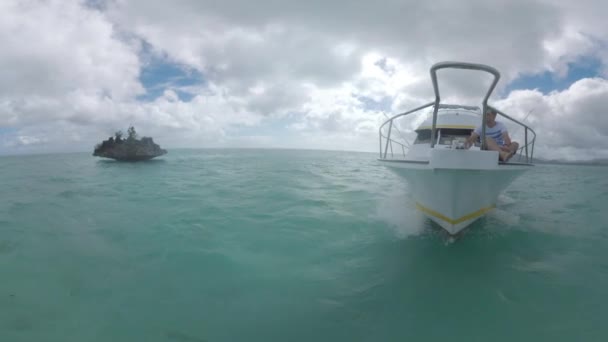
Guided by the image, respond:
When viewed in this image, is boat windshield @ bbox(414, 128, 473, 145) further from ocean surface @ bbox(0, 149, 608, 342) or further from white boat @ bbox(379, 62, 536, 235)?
ocean surface @ bbox(0, 149, 608, 342)

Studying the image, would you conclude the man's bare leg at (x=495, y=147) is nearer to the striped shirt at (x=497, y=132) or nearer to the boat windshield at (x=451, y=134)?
the striped shirt at (x=497, y=132)

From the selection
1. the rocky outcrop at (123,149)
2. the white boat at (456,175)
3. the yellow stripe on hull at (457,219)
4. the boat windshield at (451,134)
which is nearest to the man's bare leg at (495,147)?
the white boat at (456,175)

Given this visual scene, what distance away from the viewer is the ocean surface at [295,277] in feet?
9.43

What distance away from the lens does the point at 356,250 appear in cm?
496

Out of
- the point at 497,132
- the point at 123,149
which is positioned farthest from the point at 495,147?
the point at 123,149

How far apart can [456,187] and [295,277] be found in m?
3.42

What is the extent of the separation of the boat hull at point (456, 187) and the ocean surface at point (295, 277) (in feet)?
2.03

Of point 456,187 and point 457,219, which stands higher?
point 456,187

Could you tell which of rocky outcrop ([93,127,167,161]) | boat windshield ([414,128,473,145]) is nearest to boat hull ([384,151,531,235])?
boat windshield ([414,128,473,145])

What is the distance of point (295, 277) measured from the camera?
3.93 metres

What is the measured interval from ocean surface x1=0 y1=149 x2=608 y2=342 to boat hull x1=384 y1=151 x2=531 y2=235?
24.3 inches

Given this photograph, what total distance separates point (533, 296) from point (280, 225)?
476 cm

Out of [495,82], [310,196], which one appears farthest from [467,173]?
[310,196]

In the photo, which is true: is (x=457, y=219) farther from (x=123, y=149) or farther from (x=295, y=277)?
(x=123, y=149)
